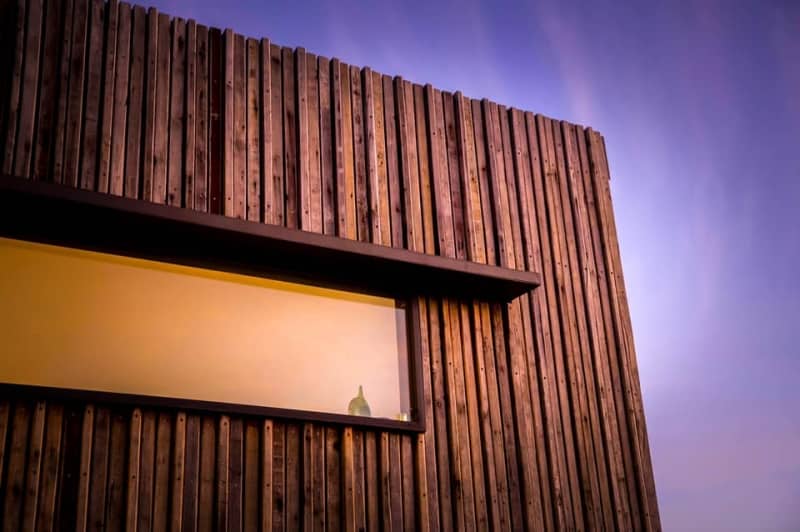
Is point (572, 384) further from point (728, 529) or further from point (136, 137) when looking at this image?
point (728, 529)

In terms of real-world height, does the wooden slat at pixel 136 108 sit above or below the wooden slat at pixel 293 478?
above

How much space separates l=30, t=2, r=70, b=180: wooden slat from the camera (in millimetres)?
7695

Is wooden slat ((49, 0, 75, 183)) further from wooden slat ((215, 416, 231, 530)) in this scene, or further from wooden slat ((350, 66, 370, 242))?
wooden slat ((350, 66, 370, 242))

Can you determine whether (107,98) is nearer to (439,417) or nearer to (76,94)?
(76,94)

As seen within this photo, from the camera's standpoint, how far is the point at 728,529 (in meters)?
17.1

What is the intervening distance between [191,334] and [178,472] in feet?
3.41

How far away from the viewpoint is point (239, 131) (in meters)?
8.62

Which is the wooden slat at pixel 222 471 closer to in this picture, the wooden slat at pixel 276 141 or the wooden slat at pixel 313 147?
the wooden slat at pixel 276 141

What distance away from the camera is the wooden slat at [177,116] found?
811cm

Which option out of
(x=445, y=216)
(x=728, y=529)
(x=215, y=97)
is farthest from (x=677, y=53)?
(x=215, y=97)

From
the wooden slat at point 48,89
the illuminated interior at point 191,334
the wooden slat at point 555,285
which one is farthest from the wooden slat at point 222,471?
the wooden slat at point 555,285

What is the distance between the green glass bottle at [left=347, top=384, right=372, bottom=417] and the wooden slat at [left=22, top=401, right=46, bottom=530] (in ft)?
7.40

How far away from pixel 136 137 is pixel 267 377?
1.98m

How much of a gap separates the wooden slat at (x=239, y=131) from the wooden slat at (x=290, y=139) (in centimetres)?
34
